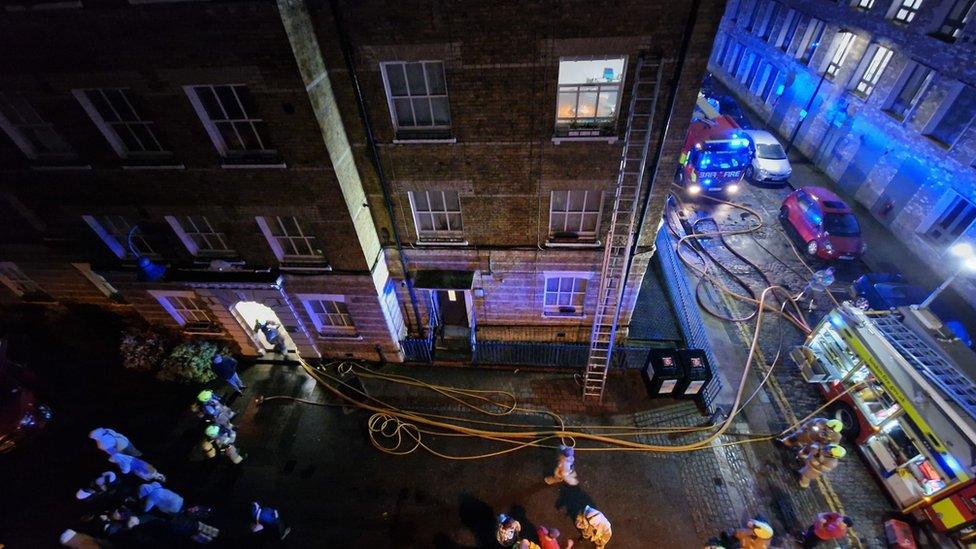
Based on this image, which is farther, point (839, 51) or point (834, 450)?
point (839, 51)

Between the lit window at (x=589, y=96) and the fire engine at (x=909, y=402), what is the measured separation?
1087 centimetres

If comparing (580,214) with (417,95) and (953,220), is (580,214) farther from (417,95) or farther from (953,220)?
(953,220)

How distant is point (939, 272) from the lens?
20.0 meters

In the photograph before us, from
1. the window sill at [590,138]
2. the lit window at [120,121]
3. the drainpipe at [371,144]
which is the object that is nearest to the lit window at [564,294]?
the window sill at [590,138]

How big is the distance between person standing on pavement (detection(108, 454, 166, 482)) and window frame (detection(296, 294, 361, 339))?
603cm

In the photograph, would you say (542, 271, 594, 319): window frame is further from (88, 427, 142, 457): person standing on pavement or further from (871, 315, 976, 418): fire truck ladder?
(88, 427, 142, 457): person standing on pavement

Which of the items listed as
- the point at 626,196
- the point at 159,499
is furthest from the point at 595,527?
the point at 159,499

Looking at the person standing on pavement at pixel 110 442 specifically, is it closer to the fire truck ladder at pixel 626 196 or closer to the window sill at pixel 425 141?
the window sill at pixel 425 141

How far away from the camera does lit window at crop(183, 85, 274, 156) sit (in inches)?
389

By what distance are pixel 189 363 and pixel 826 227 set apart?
2831 cm

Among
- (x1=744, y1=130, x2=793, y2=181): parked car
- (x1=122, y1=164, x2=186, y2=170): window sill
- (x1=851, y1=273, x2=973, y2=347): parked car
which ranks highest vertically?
(x1=122, y1=164, x2=186, y2=170): window sill

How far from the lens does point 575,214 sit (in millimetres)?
12789

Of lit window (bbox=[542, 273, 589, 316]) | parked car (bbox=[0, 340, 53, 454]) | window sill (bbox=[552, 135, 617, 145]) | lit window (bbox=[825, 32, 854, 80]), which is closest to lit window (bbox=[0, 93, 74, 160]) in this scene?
parked car (bbox=[0, 340, 53, 454])

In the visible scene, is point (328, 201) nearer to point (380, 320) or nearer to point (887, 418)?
point (380, 320)
